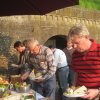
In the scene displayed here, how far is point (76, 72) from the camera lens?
464 centimetres

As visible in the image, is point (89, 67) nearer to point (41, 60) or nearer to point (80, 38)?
point (80, 38)

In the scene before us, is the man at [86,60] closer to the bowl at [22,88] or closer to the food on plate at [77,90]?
the food on plate at [77,90]

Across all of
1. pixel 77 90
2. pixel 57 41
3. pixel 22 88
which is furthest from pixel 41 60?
pixel 57 41

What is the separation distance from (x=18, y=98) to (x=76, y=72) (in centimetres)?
96

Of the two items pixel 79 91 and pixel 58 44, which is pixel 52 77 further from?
pixel 58 44

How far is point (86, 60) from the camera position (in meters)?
4.48

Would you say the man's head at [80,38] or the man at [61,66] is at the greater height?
the man's head at [80,38]

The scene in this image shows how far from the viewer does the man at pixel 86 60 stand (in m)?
4.30

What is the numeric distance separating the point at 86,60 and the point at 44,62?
→ 1.97 metres

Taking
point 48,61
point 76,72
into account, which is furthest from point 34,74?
point 76,72

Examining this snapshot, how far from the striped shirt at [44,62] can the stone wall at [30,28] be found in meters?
3.72

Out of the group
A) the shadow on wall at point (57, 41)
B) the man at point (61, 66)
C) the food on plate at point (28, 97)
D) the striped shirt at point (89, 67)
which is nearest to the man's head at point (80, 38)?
the striped shirt at point (89, 67)

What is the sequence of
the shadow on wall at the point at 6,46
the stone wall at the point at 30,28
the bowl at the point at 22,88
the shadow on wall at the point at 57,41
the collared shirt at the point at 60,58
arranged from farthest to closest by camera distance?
the shadow on wall at the point at 57,41 < the stone wall at the point at 30,28 < the shadow on wall at the point at 6,46 < the collared shirt at the point at 60,58 < the bowl at the point at 22,88

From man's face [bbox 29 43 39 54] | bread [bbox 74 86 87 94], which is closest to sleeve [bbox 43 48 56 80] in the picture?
man's face [bbox 29 43 39 54]
